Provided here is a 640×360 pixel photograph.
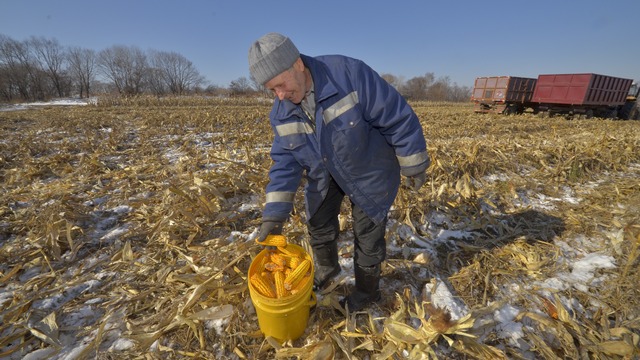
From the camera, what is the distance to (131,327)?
2084mm

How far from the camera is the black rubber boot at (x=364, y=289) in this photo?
2.18 meters

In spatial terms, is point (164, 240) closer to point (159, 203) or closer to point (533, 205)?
point (159, 203)

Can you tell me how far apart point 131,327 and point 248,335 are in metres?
0.91

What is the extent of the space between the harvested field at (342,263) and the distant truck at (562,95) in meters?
13.1

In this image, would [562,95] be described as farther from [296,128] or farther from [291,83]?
[291,83]

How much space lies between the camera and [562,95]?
15234mm

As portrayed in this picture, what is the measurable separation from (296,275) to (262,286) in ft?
0.72

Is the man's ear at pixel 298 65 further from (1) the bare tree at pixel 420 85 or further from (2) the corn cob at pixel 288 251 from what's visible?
(1) the bare tree at pixel 420 85

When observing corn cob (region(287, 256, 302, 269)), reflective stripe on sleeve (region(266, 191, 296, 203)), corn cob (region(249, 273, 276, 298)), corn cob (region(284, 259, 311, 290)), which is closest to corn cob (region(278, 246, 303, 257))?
corn cob (region(287, 256, 302, 269))

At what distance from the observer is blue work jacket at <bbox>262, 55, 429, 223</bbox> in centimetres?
172

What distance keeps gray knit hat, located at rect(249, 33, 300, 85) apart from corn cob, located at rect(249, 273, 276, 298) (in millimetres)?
1230

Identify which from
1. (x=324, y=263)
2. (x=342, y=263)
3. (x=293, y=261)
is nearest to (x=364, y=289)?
(x=324, y=263)

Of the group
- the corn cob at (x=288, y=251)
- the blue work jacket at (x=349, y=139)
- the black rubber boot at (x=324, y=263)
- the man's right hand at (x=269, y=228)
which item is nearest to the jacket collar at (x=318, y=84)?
the blue work jacket at (x=349, y=139)

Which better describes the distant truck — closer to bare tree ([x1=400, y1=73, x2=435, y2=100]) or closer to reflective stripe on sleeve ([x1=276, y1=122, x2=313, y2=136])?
reflective stripe on sleeve ([x1=276, y1=122, x2=313, y2=136])
